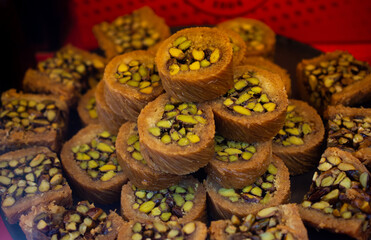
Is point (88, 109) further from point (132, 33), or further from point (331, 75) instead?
point (331, 75)

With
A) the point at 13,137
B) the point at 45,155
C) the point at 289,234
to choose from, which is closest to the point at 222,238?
the point at 289,234

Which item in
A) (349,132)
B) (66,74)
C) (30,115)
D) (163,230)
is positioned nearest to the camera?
(163,230)

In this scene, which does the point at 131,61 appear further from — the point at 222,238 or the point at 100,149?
the point at 222,238

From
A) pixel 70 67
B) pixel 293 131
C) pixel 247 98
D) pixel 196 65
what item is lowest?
pixel 293 131

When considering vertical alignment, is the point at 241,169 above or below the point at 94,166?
above

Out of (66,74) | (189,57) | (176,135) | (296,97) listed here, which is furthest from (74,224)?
(296,97)

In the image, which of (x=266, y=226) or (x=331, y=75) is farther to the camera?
(x=331, y=75)

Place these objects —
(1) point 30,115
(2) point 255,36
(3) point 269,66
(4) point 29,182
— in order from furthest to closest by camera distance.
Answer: (2) point 255,36 → (3) point 269,66 → (1) point 30,115 → (4) point 29,182
